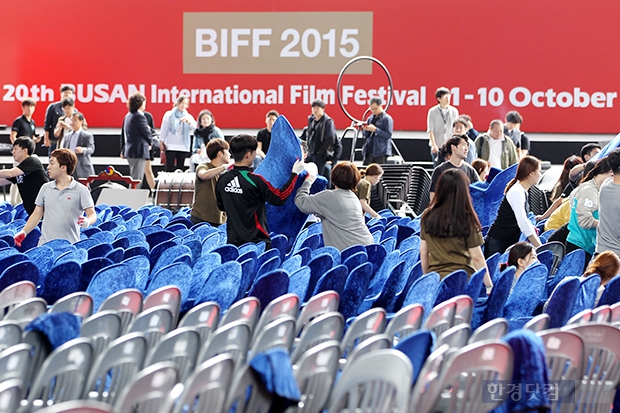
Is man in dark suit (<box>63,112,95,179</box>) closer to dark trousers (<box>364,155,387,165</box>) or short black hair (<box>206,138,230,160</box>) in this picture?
dark trousers (<box>364,155,387,165</box>)

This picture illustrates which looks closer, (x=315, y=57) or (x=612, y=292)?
(x=612, y=292)

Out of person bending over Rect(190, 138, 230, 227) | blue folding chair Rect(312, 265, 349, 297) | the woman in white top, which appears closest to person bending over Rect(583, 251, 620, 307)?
blue folding chair Rect(312, 265, 349, 297)

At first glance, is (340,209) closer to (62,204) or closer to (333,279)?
(333,279)

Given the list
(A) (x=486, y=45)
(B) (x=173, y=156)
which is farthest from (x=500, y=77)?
(B) (x=173, y=156)

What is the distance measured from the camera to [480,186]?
6.84 meters

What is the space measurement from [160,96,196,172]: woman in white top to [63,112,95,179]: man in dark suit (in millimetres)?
1247

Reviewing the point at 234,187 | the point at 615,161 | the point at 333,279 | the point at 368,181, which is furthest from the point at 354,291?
the point at 368,181

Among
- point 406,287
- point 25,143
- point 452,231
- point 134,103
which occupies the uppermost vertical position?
point 134,103

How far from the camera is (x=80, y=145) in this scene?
11445mm

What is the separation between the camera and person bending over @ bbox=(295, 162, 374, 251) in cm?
571

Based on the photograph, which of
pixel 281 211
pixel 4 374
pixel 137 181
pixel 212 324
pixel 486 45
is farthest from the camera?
pixel 486 45

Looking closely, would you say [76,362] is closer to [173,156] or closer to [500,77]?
[173,156]

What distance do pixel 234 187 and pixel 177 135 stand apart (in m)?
7.06

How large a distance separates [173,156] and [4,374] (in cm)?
986
